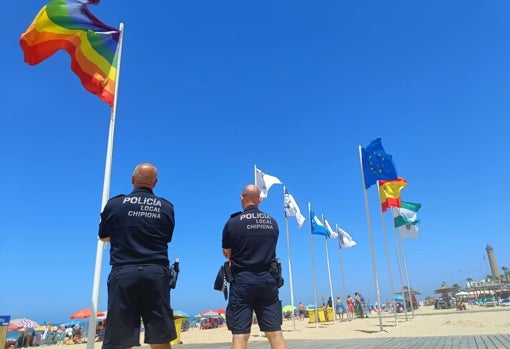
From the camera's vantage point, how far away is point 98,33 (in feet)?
23.0

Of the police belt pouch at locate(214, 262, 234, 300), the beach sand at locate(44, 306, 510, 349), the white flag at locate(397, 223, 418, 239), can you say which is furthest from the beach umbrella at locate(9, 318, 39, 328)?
the police belt pouch at locate(214, 262, 234, 300)

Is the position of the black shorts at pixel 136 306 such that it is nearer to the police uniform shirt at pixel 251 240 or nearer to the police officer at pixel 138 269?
the police officer at pixel 138 269

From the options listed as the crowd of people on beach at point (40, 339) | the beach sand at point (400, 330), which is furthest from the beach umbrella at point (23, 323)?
the beach sand at point (400, 330)

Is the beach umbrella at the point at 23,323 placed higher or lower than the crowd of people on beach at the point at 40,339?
higher

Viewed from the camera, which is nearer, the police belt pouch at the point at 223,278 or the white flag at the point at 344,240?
the police belt pouch at the point at 223,278

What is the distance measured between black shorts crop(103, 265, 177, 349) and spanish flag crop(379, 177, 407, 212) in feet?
54.1

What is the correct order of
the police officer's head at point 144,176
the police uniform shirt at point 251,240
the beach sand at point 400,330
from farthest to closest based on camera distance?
the beach sand at point 400,330 → the police uniform shirt at point 251,240 → the police officer's head at point 144,176

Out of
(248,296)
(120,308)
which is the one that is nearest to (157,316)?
(120,308)

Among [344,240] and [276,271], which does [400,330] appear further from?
[344,240]

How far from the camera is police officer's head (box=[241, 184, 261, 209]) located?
161 inches

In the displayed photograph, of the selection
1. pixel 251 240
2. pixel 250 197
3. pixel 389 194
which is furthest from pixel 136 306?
pixel 389 194

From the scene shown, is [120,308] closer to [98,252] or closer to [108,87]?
[98,252]

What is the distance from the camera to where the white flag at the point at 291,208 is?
18.1 m

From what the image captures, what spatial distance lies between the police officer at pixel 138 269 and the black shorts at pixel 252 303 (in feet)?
2.02
